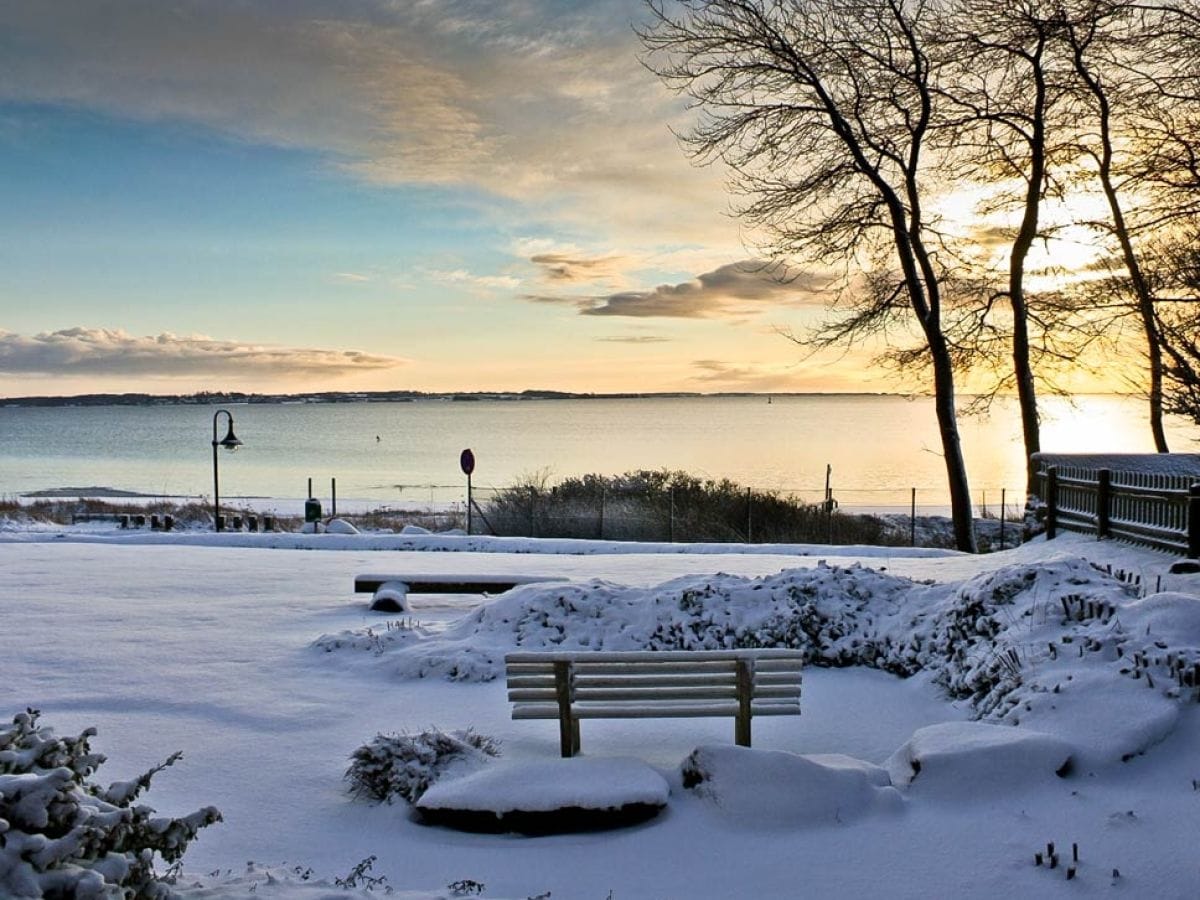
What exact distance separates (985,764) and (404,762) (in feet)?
12.8

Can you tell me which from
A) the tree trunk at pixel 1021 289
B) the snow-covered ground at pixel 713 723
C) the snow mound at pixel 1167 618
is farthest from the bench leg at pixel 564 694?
the tree trunk at pixel 1021 289

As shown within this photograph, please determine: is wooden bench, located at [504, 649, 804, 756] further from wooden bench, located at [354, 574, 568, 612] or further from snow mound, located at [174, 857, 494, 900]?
Answer: wooden bench, located at [354, 574, 568, 612]

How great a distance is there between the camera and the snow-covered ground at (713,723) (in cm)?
539

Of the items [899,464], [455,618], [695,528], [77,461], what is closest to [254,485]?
[77,461]

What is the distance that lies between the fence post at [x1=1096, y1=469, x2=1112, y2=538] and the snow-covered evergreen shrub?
14256 mm

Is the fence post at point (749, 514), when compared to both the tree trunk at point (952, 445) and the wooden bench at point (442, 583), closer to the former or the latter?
the tree trunk at point (952, 445)

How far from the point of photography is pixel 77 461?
90125mm

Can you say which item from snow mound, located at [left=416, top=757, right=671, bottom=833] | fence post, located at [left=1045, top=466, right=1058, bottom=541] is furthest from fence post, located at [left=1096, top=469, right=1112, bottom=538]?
snow mound, located at [left=416, top=757, right=671, bottom=833]

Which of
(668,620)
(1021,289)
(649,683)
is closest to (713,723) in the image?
(649,683)

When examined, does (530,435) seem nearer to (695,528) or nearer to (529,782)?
(695,528)

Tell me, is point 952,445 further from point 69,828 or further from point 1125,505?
point 69,828

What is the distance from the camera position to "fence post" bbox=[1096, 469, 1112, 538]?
1481 centimetres

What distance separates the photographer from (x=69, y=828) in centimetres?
400

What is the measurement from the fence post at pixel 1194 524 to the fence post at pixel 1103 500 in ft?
8.69
